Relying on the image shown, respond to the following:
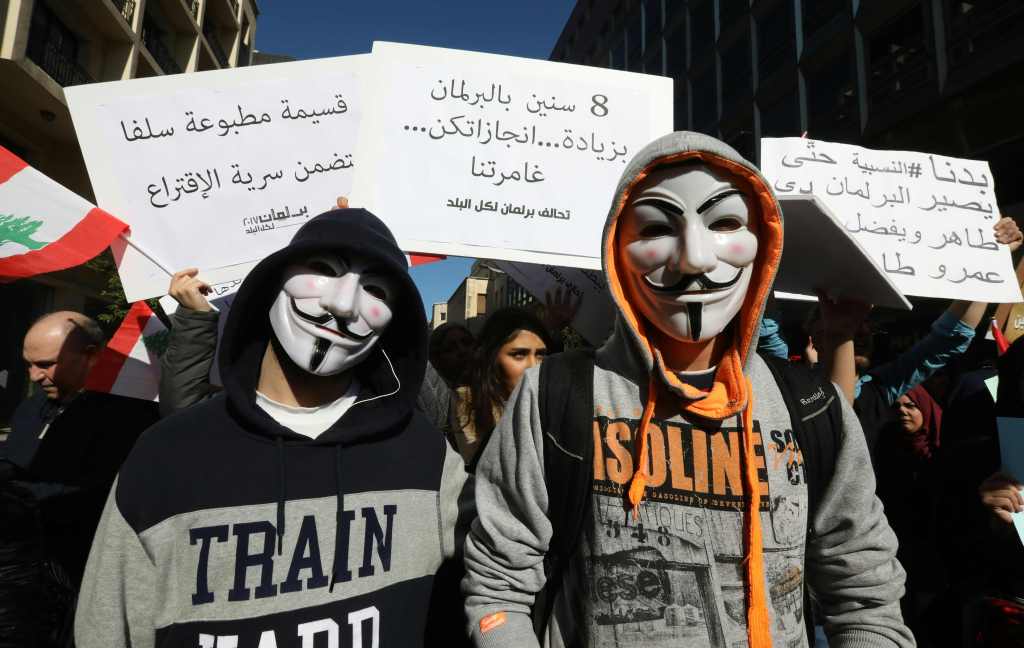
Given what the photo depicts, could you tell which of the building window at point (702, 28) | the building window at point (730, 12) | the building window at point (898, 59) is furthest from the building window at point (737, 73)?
the building window at point (898, 59)

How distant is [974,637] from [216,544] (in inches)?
89.3

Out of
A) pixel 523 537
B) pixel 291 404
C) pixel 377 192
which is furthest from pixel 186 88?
pixel 523 537

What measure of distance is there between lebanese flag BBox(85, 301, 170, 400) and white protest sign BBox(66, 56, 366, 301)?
0.25 meters

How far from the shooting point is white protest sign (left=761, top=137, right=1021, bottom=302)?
2.34m

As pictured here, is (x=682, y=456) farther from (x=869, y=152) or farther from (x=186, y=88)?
(x=186, y=88)

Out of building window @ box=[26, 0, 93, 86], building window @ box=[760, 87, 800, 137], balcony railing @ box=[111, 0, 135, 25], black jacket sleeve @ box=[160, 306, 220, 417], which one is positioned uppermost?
balcony railing @ box=[111, 0, 135, 25]

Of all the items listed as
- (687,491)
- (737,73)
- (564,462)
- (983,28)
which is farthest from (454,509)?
(737,73)

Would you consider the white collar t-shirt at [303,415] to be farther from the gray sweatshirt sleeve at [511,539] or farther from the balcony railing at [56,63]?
the balcony railing at [56,63]

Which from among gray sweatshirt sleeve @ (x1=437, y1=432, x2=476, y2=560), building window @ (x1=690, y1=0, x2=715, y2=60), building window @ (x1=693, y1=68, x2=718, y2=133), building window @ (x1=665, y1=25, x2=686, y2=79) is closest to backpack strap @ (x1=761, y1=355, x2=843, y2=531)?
gray sweatshirt sleeve @ (x1=437, y1=432, x2=476, y2=560)

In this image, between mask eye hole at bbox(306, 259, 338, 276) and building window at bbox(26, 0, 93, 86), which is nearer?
mask eye hole at bbox(306, 259, 338, 276)

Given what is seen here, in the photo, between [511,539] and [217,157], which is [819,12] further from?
[511,539]

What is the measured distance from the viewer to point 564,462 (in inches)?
48.2

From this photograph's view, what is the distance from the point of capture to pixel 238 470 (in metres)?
1.29

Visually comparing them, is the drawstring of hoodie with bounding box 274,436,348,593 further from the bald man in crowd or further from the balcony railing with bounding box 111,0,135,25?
the balcony railing with bounding box 111,0,135,25
